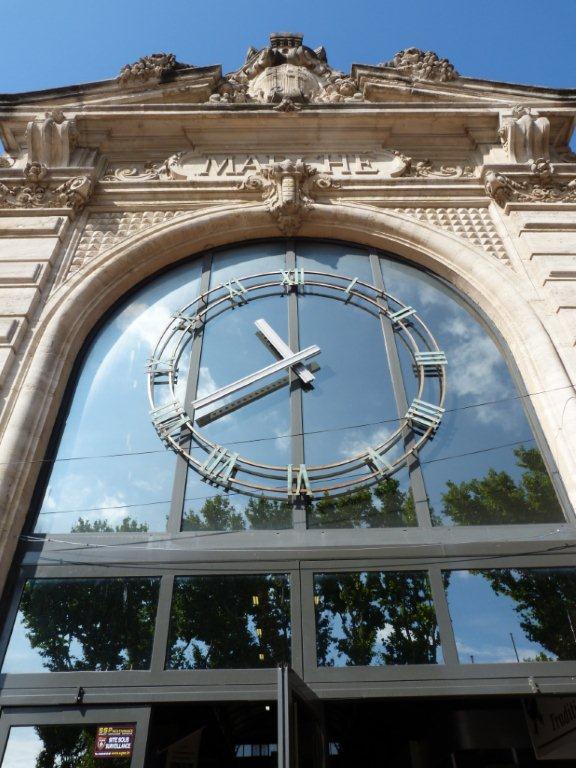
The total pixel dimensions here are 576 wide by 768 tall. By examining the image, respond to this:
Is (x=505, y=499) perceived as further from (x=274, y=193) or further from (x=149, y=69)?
(x=149, y=69)

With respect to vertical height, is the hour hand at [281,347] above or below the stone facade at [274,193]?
below

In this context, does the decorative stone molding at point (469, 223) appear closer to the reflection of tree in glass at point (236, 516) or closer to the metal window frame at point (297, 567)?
the metal window frame at point (297, 567)

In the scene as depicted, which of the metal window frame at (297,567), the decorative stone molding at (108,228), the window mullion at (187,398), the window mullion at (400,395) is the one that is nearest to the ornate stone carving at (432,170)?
the window mullion at (400,395)

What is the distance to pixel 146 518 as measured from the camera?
19.8ft

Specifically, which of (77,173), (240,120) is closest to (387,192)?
(240,120)

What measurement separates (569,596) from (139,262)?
6.80 metres

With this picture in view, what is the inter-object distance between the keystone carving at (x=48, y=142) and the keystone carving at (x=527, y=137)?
7.41 metres

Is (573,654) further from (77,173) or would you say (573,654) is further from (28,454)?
(77,173)

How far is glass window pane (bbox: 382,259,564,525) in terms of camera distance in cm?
605

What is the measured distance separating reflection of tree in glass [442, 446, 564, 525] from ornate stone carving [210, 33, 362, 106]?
25.6 feet

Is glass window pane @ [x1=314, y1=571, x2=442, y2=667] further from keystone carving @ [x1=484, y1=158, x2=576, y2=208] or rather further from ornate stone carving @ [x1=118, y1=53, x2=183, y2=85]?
ornate stone carving @ [x1=118, y1=53, x2=183, y2=85]

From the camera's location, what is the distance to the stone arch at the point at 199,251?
19.6ft

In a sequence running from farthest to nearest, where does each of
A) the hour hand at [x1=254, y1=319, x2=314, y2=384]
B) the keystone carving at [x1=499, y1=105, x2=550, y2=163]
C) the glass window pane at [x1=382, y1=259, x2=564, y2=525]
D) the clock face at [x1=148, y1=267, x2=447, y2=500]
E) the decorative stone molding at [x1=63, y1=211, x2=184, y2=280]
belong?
the keystone carving at [x1=499, y1=105, x2=550, y2=163] → the decorative stone molding at [x1=63, y1=211, x2=184, y2=280] → the hour hand at [x1=254, y1=319, x2=314, y2=384] → the clock face at [x1=148, y1=267, x2=447, y2=500] → the glass window pane at [x1=382, y1=259, x2=564, y2=525]

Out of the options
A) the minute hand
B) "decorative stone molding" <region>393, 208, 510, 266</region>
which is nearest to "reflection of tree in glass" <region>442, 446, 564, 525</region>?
the minute hand
